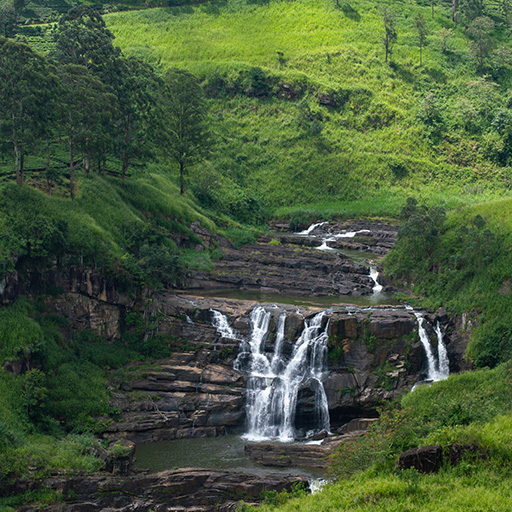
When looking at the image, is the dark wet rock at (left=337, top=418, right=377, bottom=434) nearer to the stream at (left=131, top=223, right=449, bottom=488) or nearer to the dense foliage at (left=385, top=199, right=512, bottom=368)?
the stream at (left=131, top=223, right=449, bottom=488)

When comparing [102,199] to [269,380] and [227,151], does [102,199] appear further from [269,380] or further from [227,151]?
[227,151]

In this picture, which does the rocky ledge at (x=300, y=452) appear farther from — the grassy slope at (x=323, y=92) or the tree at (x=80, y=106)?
the grassy slope at (x=323, y=92)

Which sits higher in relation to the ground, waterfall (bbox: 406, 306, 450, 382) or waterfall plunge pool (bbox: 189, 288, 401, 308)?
waterfall plunge pool (bbox: 189, 288, 401, 308)

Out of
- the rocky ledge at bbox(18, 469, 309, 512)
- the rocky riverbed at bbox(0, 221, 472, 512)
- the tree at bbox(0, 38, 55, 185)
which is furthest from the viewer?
the tree at bbox(0, 38, 55, 185)

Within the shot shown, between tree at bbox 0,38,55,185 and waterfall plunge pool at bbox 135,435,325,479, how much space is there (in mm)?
21590

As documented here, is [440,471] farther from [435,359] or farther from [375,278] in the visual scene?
[375,278]

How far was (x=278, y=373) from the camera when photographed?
125ft

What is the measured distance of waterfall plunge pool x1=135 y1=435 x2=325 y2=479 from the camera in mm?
29234

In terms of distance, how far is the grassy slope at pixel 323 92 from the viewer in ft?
268

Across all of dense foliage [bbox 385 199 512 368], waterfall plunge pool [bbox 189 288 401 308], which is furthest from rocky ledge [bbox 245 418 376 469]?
waterfall plunge pool [bbox 189 288 401 308]

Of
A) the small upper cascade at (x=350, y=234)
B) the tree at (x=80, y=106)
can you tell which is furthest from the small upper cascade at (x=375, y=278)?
the tree at (x=80, y=106)

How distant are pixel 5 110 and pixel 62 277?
1165 cm

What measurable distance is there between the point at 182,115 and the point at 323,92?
3635 centimetres

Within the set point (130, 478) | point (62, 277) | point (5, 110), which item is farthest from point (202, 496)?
point (5, 110)
